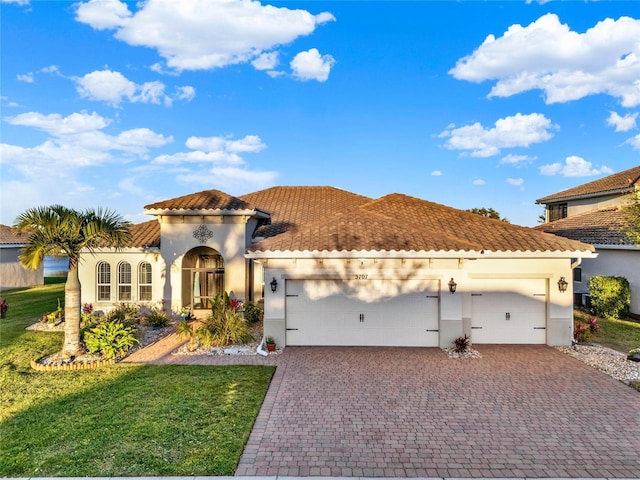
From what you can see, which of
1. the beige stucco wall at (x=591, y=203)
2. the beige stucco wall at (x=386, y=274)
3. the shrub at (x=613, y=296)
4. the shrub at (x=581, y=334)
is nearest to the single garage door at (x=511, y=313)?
the beige stucco wall at (x=386, y=274)

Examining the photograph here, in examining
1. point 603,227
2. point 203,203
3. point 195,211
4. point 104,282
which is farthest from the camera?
point 603,227

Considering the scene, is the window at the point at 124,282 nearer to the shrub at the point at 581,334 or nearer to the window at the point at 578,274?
the shrub at the point at 581,334

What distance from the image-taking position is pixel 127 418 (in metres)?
7.17

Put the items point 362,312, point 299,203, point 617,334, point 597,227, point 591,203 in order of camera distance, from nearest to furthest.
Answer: point 362,312 → point 617,334 → point 597,227 → point 299,203 → point 591,203

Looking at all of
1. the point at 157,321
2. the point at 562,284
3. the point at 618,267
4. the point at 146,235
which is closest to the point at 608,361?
the point at 562,284

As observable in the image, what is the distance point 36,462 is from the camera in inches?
225

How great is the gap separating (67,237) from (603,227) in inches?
1008

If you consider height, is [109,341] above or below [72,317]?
below

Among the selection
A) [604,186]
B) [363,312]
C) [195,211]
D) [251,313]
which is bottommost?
[251,313]

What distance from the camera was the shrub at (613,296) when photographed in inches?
667

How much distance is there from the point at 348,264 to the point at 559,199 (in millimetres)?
26765

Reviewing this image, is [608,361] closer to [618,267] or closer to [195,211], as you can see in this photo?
[618,267]

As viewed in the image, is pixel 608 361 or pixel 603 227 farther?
pixel 603 227

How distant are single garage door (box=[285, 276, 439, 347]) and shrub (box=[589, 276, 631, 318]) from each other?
1069 centimetres
